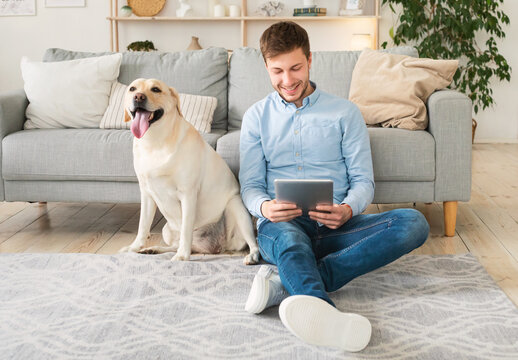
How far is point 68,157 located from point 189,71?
2.72 feet

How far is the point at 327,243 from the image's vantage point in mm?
1946

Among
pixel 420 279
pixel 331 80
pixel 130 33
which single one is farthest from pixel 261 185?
A: pixel 130 33

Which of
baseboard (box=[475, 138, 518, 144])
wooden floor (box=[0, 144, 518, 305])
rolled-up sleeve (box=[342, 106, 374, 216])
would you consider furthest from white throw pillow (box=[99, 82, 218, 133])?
baseboard (box=[475, 138, 518, 144])

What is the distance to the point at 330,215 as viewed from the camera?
70.9 inches

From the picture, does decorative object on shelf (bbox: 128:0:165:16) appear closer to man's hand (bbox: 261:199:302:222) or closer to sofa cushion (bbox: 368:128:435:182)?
sofa cushion (bbox: 368:128:435:182)

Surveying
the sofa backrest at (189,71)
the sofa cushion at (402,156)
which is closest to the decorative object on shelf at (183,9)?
the sofa backrest at (189,71)

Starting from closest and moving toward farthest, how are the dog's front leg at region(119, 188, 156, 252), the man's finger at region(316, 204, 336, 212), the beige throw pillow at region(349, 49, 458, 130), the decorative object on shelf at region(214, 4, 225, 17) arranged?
the man's finger at region(316, 204, 336, 212)
the dog's front leg at region(119, 188, 156, 252)
the beige throw pillow at region(349, 49, 458, 130)
the decorative object on shelf at region(214, 4, 225, 17)

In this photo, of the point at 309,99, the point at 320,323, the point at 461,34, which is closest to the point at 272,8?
the point at 461,34

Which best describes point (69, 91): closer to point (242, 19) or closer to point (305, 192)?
point (305, 192)

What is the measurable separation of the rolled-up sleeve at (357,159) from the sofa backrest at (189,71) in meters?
1.15

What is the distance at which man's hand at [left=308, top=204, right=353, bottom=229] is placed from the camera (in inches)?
70.5

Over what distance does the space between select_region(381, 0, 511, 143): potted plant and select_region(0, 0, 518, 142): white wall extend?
27 cm

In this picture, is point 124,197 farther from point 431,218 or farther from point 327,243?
point 431,218

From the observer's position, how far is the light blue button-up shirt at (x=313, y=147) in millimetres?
2027
